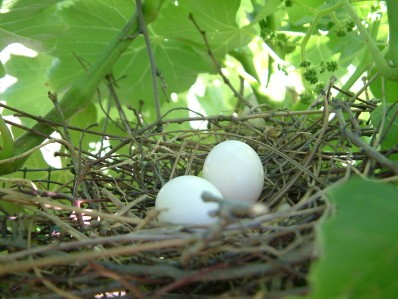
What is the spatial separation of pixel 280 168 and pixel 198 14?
0.52 meters


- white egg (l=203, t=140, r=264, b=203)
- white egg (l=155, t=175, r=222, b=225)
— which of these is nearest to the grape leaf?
white egg (l=203, t=140, r=264, b=203)

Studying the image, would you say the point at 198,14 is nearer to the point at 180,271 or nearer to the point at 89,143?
the point at 89,143

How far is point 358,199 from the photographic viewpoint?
52cm

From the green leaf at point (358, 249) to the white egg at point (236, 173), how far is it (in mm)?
→ 388

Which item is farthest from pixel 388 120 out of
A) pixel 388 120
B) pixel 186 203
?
pixel 186 203

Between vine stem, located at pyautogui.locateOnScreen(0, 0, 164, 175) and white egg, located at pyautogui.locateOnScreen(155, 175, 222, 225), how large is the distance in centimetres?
34

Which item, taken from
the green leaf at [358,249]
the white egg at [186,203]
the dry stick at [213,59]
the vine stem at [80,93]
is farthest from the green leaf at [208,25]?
the green leaf at [358,249]

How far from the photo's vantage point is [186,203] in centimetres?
79

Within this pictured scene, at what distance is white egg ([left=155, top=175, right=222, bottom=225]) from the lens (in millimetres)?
778

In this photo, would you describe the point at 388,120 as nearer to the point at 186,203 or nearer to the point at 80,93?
the point at 186,203

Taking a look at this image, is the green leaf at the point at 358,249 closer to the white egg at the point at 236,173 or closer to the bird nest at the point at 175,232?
the bird nest at the point at 175,232

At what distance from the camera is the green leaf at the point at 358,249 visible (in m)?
0.47

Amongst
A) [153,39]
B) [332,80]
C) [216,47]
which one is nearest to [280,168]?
[332,80]

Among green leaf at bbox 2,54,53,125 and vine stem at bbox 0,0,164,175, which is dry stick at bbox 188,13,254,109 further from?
green leaf at bbox 2,54,53,125
